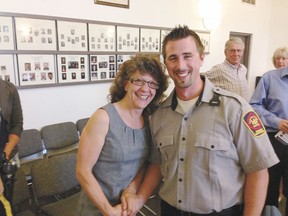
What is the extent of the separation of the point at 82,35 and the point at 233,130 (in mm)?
2448

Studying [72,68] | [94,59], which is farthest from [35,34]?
[94,59]

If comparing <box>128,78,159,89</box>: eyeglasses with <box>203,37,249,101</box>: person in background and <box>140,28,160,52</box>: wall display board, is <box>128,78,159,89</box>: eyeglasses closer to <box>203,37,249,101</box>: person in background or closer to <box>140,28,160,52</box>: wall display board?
<box>203,37,249,101</box>: person in background

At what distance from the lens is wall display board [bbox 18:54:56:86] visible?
8.73ft

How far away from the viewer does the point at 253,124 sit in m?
1.07

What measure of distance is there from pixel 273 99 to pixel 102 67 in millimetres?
2045

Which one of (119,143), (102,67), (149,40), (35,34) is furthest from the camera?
(149,40)

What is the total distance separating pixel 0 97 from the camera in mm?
1705

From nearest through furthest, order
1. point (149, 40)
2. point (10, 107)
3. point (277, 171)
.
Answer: point (10, 107) → point (277, 171) → point (149, 40)

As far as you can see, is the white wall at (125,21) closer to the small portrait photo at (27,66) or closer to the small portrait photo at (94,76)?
the small portrait photo at (94,76)

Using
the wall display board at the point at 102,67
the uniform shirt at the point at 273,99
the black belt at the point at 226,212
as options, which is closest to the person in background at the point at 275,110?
the uniform shirt at the point at 273,99

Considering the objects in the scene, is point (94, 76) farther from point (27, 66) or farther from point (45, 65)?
point (27, 66)

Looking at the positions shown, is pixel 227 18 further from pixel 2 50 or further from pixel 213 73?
pixel 2 50

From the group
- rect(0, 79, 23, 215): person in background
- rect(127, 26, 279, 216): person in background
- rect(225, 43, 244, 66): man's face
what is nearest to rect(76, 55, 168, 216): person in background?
rect(127, 26, 279, 216): person in background

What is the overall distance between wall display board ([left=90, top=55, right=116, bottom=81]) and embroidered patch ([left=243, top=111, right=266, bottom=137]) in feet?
8.01
